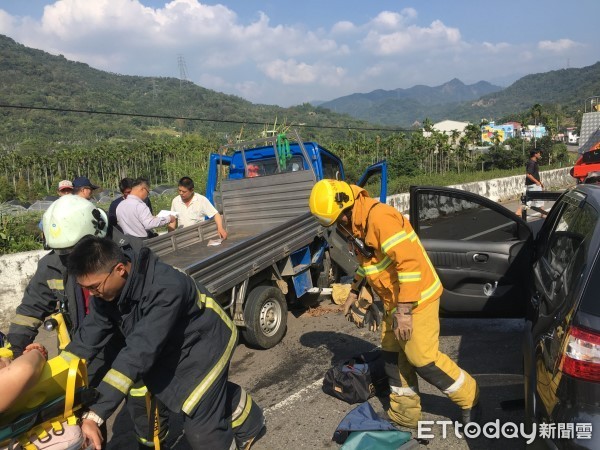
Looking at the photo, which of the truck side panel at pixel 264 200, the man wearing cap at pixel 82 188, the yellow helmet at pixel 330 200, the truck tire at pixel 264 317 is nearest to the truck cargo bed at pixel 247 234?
the truck side panel at pixel 264 200

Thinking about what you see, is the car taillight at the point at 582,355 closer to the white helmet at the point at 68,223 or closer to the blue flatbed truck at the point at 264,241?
the white helmet at the point at 68,223

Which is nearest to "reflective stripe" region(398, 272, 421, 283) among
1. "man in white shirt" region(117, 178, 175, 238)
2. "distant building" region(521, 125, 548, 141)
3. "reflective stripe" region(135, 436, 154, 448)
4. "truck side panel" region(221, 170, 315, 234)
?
"reflective stripe" region(135, 436, 154, 448)

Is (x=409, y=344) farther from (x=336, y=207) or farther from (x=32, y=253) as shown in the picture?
(x=32, y=253)

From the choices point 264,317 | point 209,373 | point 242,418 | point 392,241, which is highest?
point 392,241

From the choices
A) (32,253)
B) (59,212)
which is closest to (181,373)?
(59,212)

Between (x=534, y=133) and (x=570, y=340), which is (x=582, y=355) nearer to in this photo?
(x=570, y=340)

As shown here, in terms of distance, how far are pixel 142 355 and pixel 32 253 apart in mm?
5454

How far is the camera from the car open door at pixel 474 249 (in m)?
4.09

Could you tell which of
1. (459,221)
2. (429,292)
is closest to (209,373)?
(429,292)

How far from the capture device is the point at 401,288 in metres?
2.91

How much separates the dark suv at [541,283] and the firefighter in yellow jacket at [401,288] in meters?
0.53

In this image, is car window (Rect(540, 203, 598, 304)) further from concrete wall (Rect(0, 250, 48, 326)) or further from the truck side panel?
concrete wall (Rect(0, 250, 48, 326))

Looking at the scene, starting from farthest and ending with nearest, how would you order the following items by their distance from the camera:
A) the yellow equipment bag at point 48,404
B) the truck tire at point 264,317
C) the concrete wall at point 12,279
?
the concrete wall at point 12,279 → the truck tire at point 264,317 → the yellow equipment bag at point 48,404

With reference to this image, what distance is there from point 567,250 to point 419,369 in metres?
1.13
